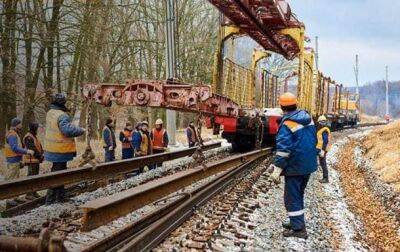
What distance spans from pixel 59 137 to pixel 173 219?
280cm

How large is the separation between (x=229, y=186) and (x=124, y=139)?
14.9 ft

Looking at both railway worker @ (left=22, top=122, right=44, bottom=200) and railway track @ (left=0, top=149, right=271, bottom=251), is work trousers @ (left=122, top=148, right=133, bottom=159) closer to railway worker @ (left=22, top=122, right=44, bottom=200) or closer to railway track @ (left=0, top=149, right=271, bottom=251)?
railway worker @ (left=22, top=122, right=44, bottom=200)

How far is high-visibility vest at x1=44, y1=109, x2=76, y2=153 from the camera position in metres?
7.49

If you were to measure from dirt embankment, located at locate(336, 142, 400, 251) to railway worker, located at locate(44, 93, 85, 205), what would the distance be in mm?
4721

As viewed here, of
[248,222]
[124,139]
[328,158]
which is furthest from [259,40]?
[248,222]

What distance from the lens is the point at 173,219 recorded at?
5742mm

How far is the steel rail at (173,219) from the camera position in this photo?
463 centimetres

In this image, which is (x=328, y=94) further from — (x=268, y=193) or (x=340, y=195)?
(x=268, y=193)

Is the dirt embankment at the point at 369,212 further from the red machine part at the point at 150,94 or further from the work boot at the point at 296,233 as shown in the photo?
the red machine part at the point at 150,94

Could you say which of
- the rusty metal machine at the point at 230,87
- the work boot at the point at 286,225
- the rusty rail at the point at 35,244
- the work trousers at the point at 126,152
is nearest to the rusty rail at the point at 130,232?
the rusty rail at the point at 35,244

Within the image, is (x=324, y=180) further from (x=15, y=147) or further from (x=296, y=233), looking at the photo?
(x=15, y=147)

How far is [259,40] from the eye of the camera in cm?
1572

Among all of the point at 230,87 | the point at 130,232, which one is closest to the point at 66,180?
the point at 130,232

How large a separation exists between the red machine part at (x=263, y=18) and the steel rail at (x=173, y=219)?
14.5 feet
